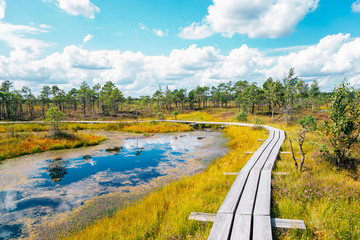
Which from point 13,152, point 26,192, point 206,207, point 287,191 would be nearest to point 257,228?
point 206,207

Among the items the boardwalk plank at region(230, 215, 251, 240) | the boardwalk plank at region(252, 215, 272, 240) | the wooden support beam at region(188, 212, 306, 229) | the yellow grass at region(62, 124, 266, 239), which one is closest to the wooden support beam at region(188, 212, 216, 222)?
the wooden support beam at region(188, 212, 306, 229)

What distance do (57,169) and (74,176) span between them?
184 cm

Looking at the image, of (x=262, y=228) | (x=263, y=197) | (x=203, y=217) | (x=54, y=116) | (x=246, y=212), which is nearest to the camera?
(x=262, y=228)

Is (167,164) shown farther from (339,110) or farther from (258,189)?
(339,110)

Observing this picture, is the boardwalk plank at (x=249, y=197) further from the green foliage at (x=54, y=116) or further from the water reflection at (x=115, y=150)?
the green foliage at (x=54, y=116)

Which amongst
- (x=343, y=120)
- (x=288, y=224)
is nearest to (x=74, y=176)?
(x=288, y=224)

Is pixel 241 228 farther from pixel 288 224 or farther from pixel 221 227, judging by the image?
pixel 288 224

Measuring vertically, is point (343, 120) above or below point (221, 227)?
above

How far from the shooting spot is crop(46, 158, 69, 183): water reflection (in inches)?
347

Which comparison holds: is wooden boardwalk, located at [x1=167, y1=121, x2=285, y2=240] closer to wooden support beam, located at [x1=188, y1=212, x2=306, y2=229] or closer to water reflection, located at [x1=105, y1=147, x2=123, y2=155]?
wooden support beam, located at [x1=188, y1=212, x2=306, y2=229]

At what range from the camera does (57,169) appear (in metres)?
9.86

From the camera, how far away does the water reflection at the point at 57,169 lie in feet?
28.9

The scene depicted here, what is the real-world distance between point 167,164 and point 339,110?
28.6ft

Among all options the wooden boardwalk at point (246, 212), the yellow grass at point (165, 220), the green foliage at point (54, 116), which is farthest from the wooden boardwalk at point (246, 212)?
the green foliage at point (54, 116)
